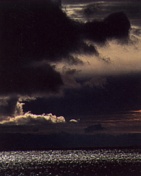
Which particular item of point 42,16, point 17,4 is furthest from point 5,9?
point 42,16

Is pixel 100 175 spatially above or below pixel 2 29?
below

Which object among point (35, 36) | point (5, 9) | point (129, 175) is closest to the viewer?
point (5, 9)

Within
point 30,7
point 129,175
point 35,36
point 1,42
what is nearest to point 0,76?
point 35,36

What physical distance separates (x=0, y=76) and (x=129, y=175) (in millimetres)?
40245

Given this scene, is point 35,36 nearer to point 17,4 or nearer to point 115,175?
point 17,4

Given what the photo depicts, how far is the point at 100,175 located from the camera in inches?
2972

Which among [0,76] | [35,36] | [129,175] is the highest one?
[35,36]

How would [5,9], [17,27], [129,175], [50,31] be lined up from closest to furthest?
Result: [5,9] < [17,27] < [50,31] < [129,175]

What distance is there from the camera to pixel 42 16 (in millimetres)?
33781

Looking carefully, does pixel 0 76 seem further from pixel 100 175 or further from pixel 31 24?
pixel 100 175

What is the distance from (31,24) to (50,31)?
306 inches

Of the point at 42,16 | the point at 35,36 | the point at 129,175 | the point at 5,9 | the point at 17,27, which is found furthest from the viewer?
the point at 129,175

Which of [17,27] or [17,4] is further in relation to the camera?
[17,27]

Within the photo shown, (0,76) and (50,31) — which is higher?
(50,31)
